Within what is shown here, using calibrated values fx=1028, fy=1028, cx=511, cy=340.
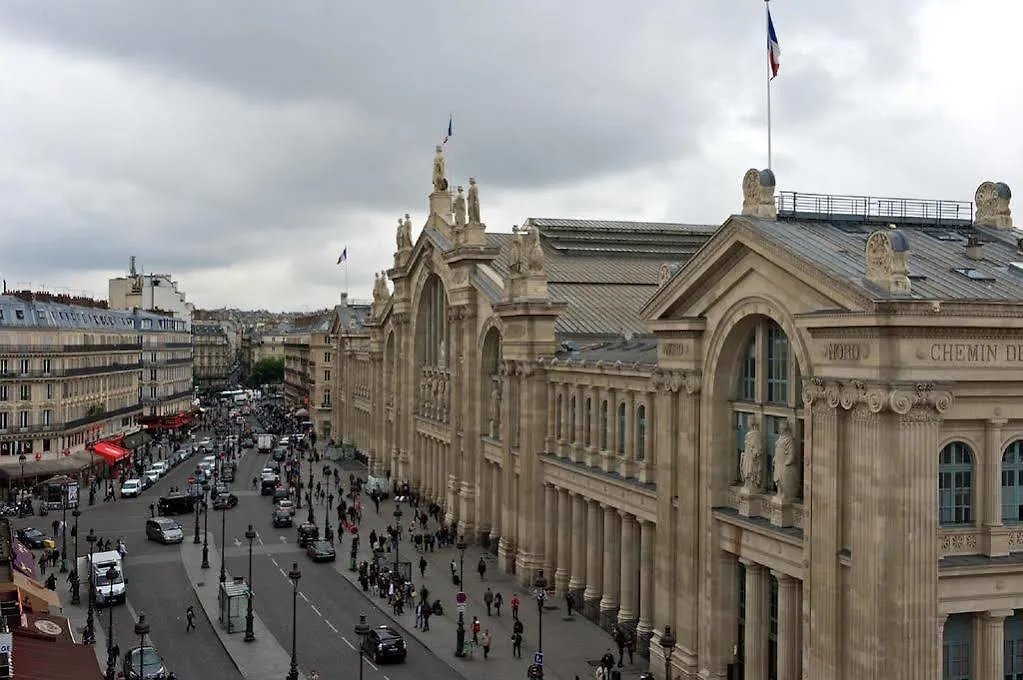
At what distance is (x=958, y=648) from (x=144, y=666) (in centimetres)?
2858

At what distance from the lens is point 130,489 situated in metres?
87.9

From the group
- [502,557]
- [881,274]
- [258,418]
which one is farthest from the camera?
[258,418]

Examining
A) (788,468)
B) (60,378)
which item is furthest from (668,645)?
(60,378)

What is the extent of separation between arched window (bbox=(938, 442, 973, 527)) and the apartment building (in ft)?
255

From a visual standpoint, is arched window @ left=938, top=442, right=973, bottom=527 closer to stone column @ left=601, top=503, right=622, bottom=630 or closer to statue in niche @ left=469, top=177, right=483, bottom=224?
stone column @ left=601, top=503, right=622, bottom=630

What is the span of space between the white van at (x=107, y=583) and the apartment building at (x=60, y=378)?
118 feet

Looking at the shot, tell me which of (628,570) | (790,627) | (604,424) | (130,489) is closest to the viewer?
(790,627)

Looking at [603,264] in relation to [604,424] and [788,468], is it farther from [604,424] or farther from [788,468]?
[788,468]

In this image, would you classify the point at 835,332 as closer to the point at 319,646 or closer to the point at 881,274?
the point at 881,274

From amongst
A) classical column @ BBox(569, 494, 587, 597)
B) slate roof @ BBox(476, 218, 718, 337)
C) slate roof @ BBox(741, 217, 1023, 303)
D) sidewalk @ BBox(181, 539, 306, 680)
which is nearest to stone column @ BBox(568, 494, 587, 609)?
classical column @ BBox(569, 494, 587, 597)

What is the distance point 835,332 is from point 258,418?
15679 centimetres

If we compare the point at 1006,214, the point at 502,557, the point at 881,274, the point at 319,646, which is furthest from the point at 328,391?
the point at 881,274

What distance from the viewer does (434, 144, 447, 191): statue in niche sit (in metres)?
81.7

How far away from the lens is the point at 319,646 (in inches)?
1784
